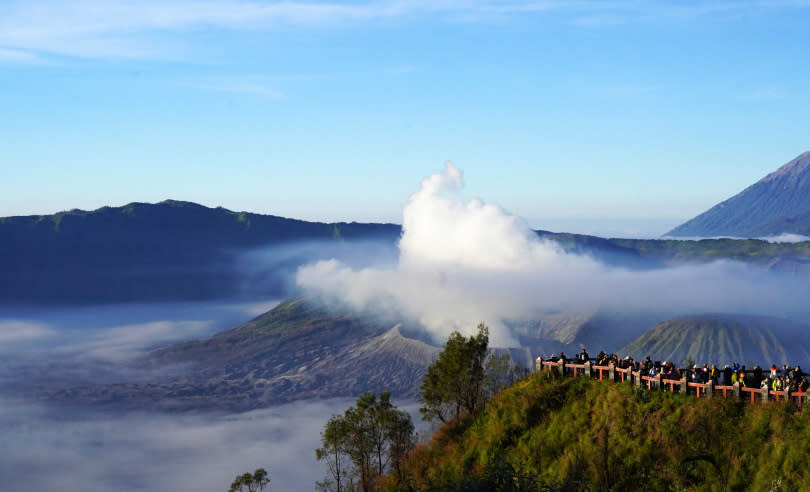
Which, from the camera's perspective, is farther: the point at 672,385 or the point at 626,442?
the point at 672,385

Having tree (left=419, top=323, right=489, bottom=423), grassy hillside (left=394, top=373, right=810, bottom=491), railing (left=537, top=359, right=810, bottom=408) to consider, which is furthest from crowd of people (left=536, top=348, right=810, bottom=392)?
tree (left=419, top=323, right=489, bottom=423)

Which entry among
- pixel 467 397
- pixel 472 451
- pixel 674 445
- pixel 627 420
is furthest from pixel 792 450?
pixel 467 397

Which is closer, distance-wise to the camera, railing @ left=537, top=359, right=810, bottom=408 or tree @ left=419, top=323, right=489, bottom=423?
railing @ left=537, top=359, right=810, bottom=408

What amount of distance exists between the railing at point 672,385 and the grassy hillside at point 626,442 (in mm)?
707

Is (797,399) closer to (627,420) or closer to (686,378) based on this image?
(686,378)

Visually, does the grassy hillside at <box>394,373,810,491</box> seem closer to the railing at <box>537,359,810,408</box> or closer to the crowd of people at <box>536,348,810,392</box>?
the railing at <box>537,359,810,408</box>

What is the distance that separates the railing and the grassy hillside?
0.71 metres

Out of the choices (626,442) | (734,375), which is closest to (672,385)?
(734,375)

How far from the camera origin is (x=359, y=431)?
297ft

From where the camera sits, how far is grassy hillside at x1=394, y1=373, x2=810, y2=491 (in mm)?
44344

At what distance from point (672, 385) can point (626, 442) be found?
5.31 m

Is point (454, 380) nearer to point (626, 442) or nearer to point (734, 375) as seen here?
point (626, 442)

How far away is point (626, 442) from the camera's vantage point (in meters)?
50.6

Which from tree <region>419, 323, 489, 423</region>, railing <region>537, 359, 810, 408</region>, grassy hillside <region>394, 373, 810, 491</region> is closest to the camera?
grassy hillside <region>394, 373, 810, 491</region>
